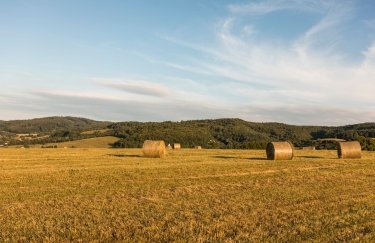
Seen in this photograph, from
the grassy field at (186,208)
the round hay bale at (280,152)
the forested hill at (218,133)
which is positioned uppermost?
the forested hill at (218,133)

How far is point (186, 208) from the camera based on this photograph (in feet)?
41.5

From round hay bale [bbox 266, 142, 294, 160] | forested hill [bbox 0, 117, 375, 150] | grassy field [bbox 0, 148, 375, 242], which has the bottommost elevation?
grassy field [bbox 0, 148, 375, 242]

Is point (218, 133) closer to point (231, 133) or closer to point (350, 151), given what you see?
point (231, 133)

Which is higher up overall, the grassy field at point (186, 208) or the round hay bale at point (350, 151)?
the round hay bale at point (350, 151)

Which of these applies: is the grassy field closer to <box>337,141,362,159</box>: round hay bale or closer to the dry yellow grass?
<box>337,141,362,159</box>: round hay bale

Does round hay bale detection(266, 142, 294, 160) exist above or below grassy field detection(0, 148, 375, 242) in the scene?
above

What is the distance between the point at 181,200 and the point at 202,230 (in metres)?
4.37

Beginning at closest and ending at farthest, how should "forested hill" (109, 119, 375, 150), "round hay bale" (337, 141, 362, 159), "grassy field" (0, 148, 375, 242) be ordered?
"grassy field" (0, 148, 375, 242) < "round hay bale" (337, 141, 362, 159) < "forested hill" (109, 119, 375, 150)

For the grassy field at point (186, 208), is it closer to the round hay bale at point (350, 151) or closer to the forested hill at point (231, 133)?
the round hay bale at point (350, 151)

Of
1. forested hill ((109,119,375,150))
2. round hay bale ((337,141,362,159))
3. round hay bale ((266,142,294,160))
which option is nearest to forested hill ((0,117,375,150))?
forested hill ((109,119,375,150))

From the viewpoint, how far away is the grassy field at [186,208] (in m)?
9.49

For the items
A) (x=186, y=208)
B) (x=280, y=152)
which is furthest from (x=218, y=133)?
(x=186, y=208)

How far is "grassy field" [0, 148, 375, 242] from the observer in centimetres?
949

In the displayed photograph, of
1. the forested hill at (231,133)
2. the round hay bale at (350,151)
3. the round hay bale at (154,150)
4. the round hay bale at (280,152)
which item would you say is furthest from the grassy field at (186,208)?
the forested hill at (231,133)
